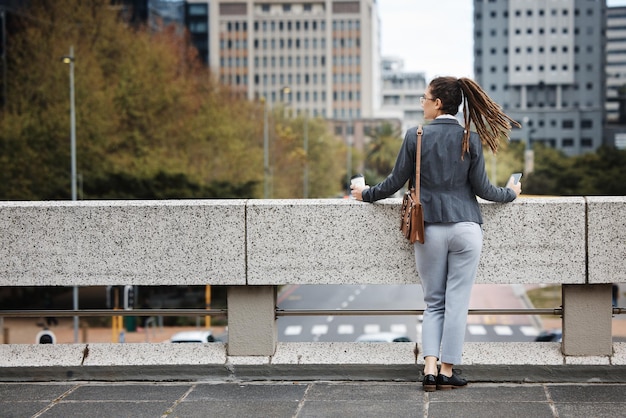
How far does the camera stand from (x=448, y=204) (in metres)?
6.05

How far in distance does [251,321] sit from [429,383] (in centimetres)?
127

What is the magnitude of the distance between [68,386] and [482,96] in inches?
124

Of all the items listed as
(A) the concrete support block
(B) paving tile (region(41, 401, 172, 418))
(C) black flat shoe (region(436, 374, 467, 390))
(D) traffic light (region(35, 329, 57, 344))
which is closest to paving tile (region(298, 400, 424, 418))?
(C) black flat shoe (region(436, 374, 467, 390))

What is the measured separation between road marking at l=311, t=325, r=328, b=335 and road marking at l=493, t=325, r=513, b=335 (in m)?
8.66

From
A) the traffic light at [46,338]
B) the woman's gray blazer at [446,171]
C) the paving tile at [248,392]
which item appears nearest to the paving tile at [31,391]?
the paving tile at [248,392]

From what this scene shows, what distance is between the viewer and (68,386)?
6484mm

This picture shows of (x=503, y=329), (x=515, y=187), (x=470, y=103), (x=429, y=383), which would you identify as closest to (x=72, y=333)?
(x=503, y=329)

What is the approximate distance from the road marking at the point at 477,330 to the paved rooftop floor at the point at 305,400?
44.0m

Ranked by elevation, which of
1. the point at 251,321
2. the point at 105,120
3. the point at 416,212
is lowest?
the point at 251,321

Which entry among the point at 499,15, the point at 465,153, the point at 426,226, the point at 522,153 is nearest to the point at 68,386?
the point at 426,226

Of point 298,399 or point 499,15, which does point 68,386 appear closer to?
point 298,399

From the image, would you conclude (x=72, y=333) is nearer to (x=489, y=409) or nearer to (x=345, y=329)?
(x=345, y=329)

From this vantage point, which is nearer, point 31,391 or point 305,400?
point 305,400

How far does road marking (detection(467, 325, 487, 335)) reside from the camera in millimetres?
49884
